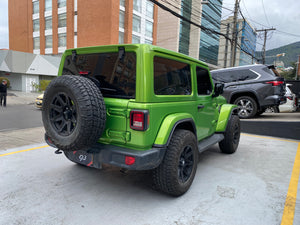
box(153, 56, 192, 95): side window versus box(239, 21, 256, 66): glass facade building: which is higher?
box(239, 21, 256, 66): glass facade building

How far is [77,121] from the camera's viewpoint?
239 centimetres

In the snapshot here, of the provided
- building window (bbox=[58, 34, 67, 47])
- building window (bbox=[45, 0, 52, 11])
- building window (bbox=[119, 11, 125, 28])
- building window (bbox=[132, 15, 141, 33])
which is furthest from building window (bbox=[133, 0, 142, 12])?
building window (bbox=[45, 0, 52, 11])

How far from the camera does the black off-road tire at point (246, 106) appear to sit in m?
8.27

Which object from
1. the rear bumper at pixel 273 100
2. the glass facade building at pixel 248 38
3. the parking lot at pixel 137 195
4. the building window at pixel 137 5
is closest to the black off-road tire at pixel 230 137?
the parking lot at pixel 137 195

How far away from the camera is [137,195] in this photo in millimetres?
3025

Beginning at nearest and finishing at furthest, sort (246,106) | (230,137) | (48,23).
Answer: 1. (230,137)
2. (246,106)
3. (48,23)

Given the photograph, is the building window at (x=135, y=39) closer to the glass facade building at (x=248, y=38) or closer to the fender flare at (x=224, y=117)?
the glass facade building at (x=248, y=38)

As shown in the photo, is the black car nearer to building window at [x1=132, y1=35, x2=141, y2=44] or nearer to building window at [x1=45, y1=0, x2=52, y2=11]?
building window at [x1=132, y1=35, x2=141, y2=44]

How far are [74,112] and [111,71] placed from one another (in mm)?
679

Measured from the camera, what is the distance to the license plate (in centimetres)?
268

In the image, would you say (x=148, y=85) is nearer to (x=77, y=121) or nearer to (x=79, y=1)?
(x=77, y=121)

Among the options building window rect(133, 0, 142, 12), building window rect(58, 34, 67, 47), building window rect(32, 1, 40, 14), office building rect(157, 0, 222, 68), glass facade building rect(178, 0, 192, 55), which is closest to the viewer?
building window rect(133, 0, 142, 12)

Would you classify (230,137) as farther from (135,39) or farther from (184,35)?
(184,35)

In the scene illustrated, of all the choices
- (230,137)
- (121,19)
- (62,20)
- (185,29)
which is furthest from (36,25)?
(230,137)
